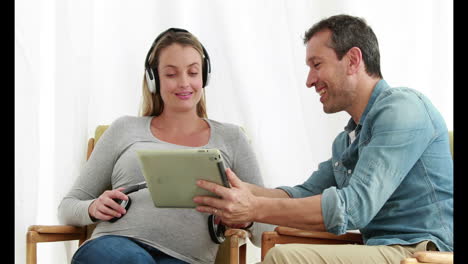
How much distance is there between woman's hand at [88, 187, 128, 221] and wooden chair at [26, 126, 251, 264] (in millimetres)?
152

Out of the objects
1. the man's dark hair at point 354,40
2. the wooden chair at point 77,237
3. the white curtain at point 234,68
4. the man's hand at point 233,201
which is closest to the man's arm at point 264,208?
the man's hand at point 233,201

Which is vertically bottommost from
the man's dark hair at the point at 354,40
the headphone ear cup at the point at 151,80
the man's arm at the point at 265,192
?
Answer: the man's arm at the point at 265,192

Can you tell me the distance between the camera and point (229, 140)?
6.62 ft

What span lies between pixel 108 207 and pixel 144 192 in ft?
0.43

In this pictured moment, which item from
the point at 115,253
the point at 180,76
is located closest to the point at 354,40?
the point at 180,76

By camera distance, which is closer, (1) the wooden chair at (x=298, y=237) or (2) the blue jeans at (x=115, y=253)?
(2) the blue jeans at (x=115, y=253)

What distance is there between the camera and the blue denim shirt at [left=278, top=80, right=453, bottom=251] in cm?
142

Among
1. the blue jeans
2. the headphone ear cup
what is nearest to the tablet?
the blue jeans

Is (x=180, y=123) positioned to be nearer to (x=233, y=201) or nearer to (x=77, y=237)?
(x=77, y=237)

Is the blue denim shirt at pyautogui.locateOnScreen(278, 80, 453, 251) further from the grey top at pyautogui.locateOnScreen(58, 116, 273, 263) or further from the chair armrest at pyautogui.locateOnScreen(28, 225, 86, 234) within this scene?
the chair armrest at pyautogui.locateOnScreen(28, 225, 86, 234)

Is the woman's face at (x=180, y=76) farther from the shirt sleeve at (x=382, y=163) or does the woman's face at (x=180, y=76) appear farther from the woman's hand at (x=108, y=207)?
the shirt sleeve at (x=382, y=163)

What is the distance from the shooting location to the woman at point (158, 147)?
1814 mm
